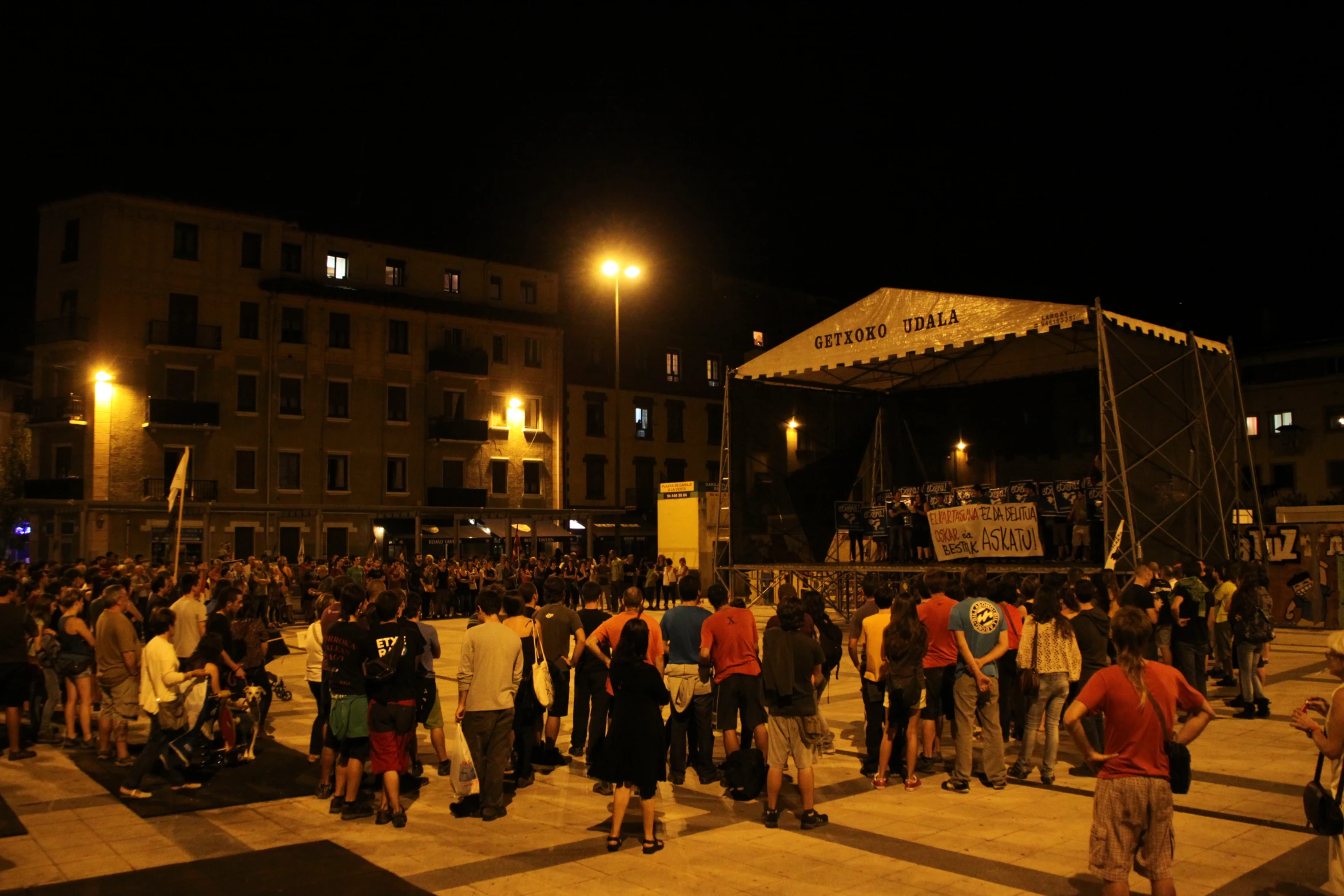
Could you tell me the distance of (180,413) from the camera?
35.6 m

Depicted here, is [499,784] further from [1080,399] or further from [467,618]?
[467,618]

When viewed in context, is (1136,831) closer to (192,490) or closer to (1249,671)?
(1249,671)

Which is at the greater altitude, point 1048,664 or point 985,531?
point 985,531

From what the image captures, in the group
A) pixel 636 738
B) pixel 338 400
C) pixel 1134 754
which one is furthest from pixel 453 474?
pixel 1134 754

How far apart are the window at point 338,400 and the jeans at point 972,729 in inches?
1372

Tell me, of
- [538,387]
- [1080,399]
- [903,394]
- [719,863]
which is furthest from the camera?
[538,387]

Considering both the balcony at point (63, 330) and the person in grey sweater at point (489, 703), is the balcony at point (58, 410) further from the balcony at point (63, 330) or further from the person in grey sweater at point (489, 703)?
the person in grey sweater at point (489, 703)

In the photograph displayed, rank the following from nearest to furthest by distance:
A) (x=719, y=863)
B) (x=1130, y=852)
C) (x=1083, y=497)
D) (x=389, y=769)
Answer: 1. (x=1130, y=852)
2. (x=719, y=863)
3. (x=389, y=769)
4. (x=1083, y=497)

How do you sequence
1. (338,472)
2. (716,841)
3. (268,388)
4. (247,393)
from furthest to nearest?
(338,472) < (268,388) < (247,393) < (716,841)

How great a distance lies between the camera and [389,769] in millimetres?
7281

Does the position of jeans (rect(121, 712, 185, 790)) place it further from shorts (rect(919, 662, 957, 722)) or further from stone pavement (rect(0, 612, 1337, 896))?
shorts (rect(919, 662, 957, 722))

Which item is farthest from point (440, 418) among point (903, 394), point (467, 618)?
point (903, 394)

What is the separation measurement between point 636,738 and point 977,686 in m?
3.17

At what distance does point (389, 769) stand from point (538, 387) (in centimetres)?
3782
